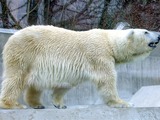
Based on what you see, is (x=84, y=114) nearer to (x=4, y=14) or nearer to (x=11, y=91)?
(x=11, y=91)

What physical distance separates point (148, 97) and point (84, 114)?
2342mm

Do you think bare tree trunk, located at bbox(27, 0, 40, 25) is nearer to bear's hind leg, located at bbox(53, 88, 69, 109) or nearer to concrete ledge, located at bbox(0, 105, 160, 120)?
bear's hind leg, located at bbox(53, 88, 69, 109)

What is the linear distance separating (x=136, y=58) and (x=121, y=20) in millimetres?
6904

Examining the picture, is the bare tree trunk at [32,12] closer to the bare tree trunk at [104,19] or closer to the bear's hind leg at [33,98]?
the bare tree trunk at [104,19]

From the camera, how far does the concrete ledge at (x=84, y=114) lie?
4.37 m

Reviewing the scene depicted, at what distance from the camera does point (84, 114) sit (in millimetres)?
4496

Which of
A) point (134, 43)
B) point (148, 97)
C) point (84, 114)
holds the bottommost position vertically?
point (148, 97)

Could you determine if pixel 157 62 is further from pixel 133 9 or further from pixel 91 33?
pixel 133 9

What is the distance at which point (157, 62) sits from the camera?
7977 millimetres

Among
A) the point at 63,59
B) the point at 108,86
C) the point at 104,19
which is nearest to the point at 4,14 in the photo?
the point at 104,19

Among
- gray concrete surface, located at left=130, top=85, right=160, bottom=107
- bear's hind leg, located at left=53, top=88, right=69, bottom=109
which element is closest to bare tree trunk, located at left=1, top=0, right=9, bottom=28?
gray concrete surface, located at left=130, top=85, right=160, bottom=107

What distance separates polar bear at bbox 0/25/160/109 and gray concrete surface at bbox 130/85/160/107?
1.23 meters

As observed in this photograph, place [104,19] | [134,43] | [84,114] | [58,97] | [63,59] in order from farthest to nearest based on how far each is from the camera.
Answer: [104,19], [58,97], [134,43], [63,59], [84,114]

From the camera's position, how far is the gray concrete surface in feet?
20.5
